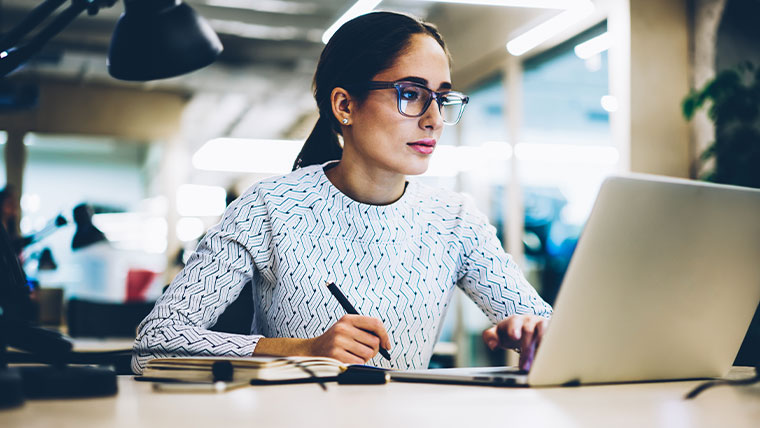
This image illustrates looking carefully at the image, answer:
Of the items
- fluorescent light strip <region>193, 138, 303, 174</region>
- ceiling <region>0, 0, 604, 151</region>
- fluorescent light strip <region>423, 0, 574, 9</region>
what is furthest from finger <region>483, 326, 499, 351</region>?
fluorescent light strip <region>193, 138, 303, 174</region>

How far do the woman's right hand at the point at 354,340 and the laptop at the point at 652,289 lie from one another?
0.13 meters

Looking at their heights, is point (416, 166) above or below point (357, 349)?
above

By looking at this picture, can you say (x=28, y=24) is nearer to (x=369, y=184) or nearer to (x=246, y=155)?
(x=369, y=184)

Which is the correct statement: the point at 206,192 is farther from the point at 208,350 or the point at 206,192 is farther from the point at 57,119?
the point at 208,350

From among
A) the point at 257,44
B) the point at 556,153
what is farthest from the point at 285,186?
the point at 257,44

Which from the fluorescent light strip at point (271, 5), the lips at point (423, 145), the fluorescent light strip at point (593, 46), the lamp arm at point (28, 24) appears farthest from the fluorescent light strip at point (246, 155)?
the lamp arm at point (28, 24)

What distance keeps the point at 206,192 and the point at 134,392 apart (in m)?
15.2

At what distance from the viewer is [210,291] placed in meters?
1.42

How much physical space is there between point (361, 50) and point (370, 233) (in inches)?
17.5

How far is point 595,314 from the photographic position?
908 millimetres

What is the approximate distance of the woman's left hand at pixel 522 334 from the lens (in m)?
1.18

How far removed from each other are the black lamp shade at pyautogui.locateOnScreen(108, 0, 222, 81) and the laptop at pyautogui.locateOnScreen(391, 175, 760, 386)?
2.16 feet

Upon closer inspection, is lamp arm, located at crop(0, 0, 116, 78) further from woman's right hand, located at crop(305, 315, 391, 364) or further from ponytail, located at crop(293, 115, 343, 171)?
ponytail, located at crop(293, 115, 343, 171)

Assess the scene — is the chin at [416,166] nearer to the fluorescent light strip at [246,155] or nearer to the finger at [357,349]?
the finger at [357,349]
